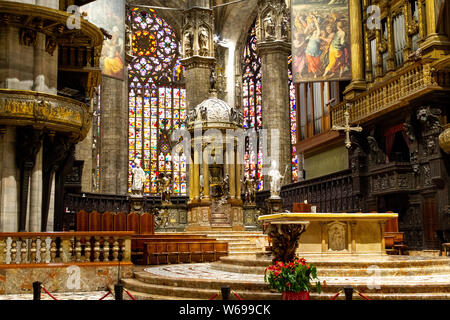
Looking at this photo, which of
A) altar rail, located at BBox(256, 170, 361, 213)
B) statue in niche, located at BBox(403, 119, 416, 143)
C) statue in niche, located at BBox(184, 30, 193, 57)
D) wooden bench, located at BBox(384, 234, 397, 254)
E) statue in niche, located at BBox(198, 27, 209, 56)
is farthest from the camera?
statue in niche, located at BBox(184, 30, 193, 57)

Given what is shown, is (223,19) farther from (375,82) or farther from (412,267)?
(412,267)

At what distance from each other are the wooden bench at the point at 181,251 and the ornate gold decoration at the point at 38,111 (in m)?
3.54

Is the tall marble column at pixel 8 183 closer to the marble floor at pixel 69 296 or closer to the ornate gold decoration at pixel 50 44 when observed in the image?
the ornate gold decoration at pixel 50 44

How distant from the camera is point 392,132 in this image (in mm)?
17422

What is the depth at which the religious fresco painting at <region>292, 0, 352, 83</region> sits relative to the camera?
63.3 ft

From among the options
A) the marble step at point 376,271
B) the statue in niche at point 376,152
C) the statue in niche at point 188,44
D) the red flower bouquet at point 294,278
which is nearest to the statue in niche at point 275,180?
the statue in niche at point 376,152

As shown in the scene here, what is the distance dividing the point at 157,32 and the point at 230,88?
263 inches

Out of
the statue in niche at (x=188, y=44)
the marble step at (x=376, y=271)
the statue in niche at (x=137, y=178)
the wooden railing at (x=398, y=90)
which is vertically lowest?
the marble step at (x=376, y=271)

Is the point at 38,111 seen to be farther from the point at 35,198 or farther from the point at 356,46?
the point at 356,46

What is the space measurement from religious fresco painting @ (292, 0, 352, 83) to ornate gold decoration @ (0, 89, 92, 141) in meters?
9.31

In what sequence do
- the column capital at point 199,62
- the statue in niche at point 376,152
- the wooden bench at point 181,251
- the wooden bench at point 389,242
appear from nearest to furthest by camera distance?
the wooden bench at point 181,251, the wooden bench at point 389,242, the statue in niche at point 376,152, the column capital at point 199,62

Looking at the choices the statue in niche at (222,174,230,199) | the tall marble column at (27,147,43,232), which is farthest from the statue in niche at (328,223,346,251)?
the statue in niche at (222,174,230,199)

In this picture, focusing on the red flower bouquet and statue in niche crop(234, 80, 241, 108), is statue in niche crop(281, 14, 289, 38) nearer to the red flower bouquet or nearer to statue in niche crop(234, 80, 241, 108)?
statue in niche crop(234, 80, 241, 108)

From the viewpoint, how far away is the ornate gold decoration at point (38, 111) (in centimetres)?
1146
